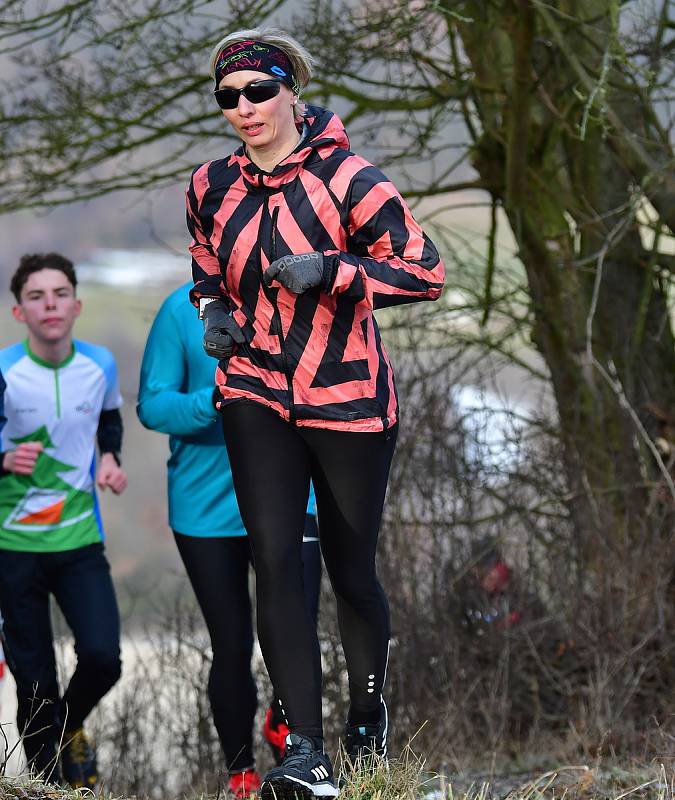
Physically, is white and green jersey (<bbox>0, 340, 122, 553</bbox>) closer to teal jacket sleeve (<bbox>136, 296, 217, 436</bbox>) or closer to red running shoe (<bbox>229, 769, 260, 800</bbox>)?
teal jacket sleeve (<bbox>136, 296, 217, 436</bbox>)

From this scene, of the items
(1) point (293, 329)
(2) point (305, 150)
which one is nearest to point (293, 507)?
(1) point (293, 329)

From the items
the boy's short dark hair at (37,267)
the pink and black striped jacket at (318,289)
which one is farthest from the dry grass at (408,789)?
the boy's short dark hair at (37,267)

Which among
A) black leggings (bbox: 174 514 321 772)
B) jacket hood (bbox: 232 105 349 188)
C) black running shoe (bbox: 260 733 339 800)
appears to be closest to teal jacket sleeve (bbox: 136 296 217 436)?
black leggings (bbox: 174 514 321 772)

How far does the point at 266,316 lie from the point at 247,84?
606 mm

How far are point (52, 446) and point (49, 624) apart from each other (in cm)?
69

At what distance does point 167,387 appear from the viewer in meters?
4.52

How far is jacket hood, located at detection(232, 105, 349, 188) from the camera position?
3375 mm

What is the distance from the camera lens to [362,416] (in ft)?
11.2

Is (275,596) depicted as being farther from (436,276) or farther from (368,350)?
(436,276)

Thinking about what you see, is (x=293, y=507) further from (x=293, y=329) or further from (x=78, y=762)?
(x=78, y=762)

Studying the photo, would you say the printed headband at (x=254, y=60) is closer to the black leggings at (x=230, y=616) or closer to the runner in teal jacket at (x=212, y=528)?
the runner in teal jacket at (x=212, y=528)

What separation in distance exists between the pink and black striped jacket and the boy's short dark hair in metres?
1.90

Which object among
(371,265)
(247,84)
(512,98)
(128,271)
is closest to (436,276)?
(371,265)

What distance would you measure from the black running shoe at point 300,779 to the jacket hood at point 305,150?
145 centimetres
